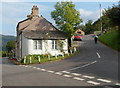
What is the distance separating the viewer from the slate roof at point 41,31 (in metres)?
31.7

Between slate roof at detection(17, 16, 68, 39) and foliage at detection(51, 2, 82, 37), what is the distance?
1616 mm

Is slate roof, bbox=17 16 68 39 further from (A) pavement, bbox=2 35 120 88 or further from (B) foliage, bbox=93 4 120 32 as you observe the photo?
(B) foliage, bbox=93 4 120 32

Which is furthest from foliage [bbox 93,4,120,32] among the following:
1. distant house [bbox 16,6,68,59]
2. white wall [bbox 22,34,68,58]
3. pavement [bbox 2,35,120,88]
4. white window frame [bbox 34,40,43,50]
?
white window frame [bbox 34,40,43,50]

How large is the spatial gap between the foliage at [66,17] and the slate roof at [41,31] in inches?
63.6

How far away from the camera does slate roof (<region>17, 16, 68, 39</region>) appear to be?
31.7m

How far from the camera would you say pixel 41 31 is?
34.0m

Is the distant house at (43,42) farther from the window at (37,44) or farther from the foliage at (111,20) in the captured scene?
the foliage at (111,20)

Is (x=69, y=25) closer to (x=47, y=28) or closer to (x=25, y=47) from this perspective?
(x=47, y=28)

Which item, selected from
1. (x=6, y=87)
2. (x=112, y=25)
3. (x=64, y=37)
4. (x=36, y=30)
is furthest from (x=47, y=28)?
(x=112, y=25)

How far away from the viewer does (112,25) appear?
4.97 ft

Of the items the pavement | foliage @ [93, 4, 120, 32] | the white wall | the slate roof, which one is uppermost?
the slate roof

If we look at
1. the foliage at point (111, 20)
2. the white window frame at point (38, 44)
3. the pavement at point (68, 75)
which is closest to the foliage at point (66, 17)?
the white window frame at point (38, 44)

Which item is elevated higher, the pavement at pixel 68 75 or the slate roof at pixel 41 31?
the slate roof at pixel 41 31

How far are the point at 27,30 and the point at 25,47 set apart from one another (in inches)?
135
